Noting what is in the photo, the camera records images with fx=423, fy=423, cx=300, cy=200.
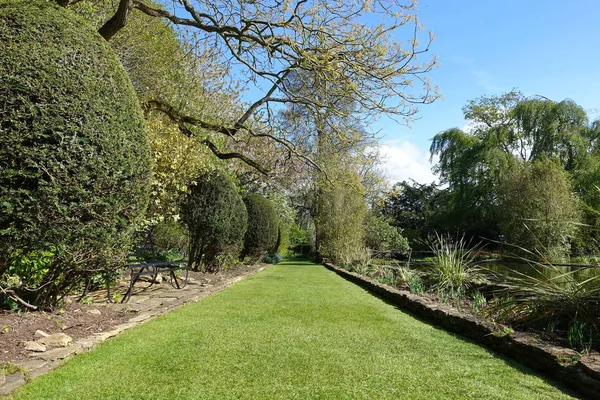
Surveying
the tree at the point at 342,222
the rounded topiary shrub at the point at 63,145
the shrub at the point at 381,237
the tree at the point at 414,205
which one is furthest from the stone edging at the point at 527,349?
the tree at the point at 414,205

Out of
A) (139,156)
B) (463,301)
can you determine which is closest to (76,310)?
(139,156)

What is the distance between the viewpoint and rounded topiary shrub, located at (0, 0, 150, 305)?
11.2ft

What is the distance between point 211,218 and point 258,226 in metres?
5.14

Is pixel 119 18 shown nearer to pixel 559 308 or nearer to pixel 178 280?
pixel 178 280

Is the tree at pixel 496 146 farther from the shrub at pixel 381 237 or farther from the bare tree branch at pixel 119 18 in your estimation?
the bare tree branch at pixel 119 18

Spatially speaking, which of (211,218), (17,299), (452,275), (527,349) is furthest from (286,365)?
(211,218)

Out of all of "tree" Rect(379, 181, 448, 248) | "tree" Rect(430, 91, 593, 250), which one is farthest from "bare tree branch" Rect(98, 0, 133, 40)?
"tree" Rect(379, 181, 448, 248)

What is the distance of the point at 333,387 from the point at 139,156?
2.95 meters

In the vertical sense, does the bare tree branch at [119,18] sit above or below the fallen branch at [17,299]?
above

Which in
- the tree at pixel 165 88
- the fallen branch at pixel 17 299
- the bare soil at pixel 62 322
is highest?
the tree at pixel 165 88

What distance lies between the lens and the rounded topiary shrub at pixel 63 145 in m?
3.42

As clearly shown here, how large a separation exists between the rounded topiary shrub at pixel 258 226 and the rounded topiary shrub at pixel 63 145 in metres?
10.4

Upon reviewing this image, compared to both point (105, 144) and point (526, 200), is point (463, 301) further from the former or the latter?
point (526, 200)

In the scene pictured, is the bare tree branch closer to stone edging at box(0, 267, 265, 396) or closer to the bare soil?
the bare soil
